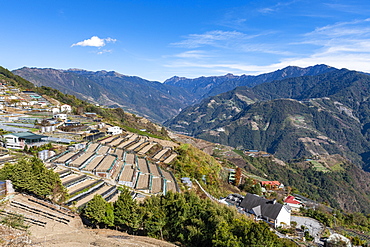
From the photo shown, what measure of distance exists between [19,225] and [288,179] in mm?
109407

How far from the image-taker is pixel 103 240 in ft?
62.6

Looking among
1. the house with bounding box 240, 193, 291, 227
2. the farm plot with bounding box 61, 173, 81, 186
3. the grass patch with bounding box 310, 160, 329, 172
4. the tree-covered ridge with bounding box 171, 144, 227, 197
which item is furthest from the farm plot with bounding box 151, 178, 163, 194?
the grass patch with bounding box 310, 160, 329, 172

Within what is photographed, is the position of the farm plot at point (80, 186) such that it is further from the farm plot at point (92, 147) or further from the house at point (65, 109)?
the house at point (65, 109)

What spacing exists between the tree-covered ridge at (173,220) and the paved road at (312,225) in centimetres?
1778

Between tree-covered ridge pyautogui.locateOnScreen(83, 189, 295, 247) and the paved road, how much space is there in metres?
17.8

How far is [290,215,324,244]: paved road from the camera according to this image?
117ft

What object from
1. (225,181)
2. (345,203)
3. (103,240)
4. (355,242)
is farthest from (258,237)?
(345,203)

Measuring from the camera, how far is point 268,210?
3834 cm

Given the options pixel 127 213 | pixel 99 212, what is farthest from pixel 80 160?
pixel 127 213

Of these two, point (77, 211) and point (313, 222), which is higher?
point (77, 211)

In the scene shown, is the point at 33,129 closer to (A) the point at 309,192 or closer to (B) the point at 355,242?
(B) the point at 355,242

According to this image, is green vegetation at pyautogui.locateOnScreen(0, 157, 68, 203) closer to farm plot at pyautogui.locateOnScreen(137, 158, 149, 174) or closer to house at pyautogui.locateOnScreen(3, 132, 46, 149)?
farm plot at pyautogui.locateOnScreen(137, 158, 149, 174)

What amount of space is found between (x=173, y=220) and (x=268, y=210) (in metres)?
22.3

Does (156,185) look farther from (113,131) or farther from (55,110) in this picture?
(55,110)
